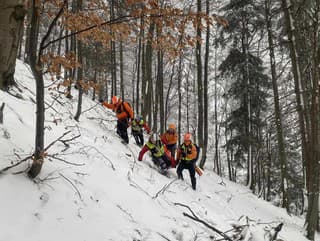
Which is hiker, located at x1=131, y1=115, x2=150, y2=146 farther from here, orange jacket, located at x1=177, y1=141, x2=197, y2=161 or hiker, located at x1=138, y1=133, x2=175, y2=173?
orange jacket, located at x1=177, y1=141, x2=197, y2=161

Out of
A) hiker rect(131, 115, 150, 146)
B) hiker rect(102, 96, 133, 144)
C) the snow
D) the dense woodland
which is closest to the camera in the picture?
the snow

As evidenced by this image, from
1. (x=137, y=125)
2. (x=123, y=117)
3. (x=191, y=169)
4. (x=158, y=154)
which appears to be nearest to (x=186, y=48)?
(x=158, y=154)

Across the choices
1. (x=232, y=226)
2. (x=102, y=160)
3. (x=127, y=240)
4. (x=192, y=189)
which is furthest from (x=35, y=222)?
(x=192, y=189)

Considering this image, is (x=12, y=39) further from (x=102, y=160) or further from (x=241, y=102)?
(x=241, y=102)

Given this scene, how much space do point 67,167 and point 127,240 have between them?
66.5 inches

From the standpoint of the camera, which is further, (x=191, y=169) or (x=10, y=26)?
(x=191, y=169)

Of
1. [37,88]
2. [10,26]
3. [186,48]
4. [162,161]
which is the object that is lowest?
[162,161]

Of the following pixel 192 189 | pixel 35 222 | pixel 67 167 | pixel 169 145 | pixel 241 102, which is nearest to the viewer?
pixel 35 222

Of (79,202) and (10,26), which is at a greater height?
(10,26)

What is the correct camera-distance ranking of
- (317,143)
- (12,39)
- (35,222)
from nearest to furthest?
(35,222)
(12,39)
(317,143)

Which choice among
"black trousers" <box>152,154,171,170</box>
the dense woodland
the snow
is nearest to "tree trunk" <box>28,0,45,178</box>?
the dense woodland

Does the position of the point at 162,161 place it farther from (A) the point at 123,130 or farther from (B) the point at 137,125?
(B) the point at 137,125

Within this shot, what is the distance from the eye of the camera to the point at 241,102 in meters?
19.9

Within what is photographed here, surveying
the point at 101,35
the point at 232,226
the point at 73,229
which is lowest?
the point at 232,226
